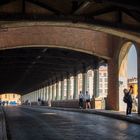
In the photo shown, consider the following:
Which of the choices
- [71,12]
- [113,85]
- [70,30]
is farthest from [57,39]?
[71,12]

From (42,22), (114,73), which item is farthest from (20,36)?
(42,22)

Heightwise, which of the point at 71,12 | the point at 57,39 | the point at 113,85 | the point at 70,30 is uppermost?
the point at 70,30

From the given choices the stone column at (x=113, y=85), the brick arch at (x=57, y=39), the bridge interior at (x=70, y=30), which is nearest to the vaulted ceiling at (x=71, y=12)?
the bridge interior at (x=70, y=30)

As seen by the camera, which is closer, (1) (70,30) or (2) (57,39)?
(2) (57,39)

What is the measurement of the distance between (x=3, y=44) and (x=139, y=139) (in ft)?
79.9

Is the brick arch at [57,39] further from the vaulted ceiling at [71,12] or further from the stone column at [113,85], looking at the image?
the vaulted ceiling at [71,12]

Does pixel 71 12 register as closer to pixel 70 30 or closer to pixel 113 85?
pixel 113 85

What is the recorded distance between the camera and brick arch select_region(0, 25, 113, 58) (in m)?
37.9

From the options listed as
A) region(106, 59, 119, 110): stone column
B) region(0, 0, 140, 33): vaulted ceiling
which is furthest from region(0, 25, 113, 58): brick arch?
region(0, 0, 140, 33): vaulted ceiling

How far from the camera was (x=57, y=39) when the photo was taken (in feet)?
128

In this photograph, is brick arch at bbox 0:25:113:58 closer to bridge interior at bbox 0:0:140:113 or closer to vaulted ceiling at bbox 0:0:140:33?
bridge interior at bbox 0:0:140:113

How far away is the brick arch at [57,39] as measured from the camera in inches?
1492

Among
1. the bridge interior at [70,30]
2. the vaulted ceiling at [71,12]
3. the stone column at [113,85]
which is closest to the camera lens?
the vaulted ceiling at [71,12]

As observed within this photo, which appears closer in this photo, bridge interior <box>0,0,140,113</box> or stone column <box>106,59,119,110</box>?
bridge interior <box>0,0,140,113</box>
